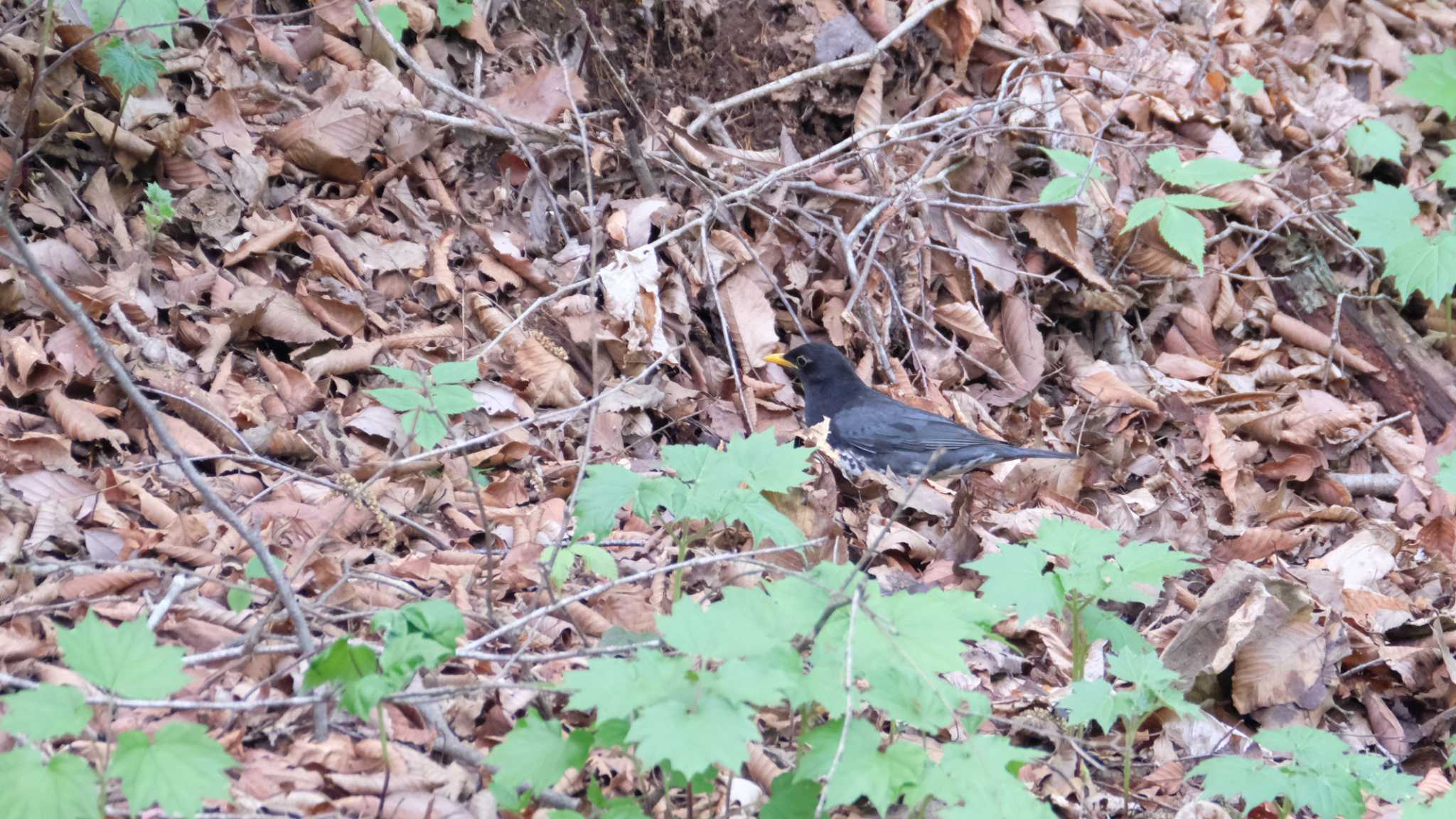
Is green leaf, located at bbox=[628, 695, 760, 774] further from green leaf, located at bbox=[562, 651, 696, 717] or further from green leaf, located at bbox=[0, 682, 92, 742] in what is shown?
green leaf, located at bbox=[0, 682, 92, 742]

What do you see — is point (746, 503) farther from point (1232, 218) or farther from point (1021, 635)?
point (1232, 218)

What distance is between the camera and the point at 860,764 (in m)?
2.14

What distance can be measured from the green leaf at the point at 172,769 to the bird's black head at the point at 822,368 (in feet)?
11.5

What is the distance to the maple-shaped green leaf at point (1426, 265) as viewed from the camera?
5.23 m

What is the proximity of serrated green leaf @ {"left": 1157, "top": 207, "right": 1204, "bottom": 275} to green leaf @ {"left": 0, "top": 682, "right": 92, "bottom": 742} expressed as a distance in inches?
183

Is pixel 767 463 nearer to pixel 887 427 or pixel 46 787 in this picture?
pixel 46 787

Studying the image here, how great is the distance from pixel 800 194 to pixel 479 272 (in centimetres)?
177

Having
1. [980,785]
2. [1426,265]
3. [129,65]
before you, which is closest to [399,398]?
[980,785]

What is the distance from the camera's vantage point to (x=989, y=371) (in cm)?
555

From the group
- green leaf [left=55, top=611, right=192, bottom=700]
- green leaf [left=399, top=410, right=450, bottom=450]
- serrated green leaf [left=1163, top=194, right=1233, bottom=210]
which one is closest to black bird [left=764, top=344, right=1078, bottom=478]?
serrated green leaf [left=1163, top=194, right=1233, bottom=210]

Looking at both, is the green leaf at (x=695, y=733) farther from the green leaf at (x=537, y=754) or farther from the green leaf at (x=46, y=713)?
the green leaf at (x=46, y=713)

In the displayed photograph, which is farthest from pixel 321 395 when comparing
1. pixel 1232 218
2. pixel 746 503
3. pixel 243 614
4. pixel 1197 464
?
pixel 1232 218

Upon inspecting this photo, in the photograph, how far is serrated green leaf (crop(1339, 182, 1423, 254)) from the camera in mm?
5371

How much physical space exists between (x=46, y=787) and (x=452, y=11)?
4106 mm
